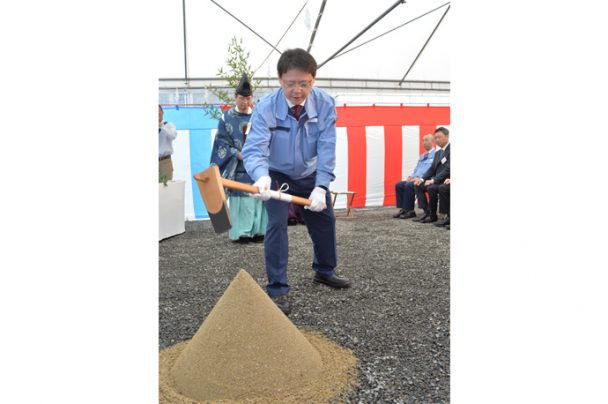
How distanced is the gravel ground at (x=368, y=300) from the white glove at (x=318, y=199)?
49 centimetres

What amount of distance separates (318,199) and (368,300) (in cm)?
59

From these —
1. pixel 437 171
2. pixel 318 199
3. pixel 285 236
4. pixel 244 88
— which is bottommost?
pixel 285 236

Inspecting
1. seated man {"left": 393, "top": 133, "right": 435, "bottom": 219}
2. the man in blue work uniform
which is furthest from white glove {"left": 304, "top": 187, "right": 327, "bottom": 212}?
seated man {"left": 393, "top": 133, "right": 435, "bottom": 219}

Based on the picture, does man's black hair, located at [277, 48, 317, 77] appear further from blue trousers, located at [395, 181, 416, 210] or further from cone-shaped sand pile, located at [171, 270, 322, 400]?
blue trousers, located at [395, 181, 416, 210]

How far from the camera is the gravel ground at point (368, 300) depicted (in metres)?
1.40

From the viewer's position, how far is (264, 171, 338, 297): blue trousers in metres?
2.11

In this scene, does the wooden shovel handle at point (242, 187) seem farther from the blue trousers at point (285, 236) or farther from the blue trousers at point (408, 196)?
the blue trousers at point (408, 196)

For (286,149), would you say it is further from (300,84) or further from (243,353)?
(243,353)

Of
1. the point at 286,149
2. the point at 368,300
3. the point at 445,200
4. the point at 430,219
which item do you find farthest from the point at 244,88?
the point at 430,219

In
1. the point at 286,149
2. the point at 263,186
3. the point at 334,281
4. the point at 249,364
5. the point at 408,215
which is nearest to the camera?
the point at 249,364

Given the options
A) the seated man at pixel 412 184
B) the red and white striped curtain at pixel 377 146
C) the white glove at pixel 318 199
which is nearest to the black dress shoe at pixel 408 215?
the seated man at pixel 412 184

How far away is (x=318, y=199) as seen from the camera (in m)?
2.08

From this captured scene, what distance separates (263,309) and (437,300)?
3.74 feet

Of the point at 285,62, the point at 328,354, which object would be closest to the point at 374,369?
the point at 328,354
